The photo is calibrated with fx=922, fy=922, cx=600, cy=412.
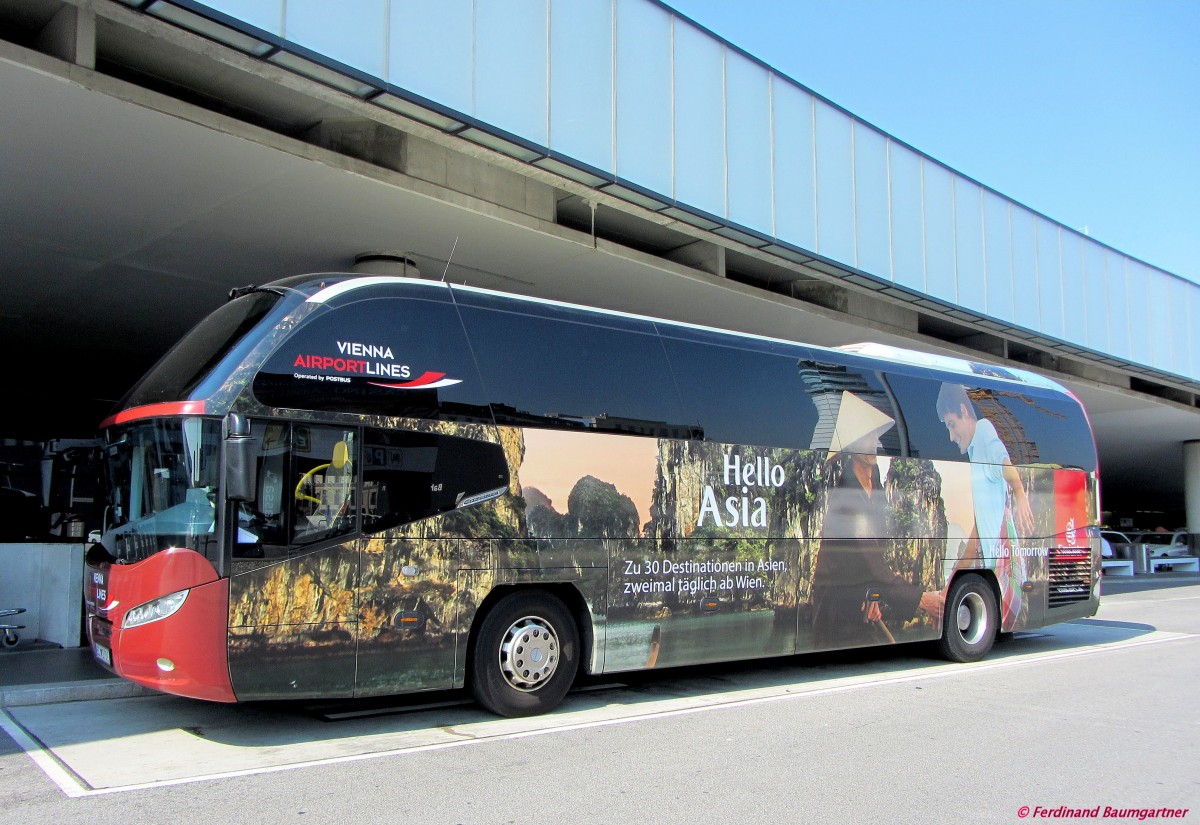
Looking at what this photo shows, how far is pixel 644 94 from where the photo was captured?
497 inches

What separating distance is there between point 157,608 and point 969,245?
57.4ft

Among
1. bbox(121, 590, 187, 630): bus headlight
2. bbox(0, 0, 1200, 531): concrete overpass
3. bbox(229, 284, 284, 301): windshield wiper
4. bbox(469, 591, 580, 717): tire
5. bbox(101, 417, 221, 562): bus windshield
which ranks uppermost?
bbox(0, 0, 1200, 531): concrete overpass

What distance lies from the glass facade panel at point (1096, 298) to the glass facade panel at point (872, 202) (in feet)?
28.7

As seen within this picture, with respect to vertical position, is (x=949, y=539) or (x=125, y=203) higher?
(x=125, y=203)

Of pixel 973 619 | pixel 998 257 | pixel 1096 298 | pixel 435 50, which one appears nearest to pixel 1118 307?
pixel 1096 298

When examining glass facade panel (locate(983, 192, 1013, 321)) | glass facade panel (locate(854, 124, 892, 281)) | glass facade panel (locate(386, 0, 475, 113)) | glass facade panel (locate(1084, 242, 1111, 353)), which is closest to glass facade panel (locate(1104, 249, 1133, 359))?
glass facade panel (locate(1084, 242, 1111, 353))

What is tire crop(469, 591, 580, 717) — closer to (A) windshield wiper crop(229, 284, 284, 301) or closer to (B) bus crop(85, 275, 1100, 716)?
(B) bus crop(85, 275, 1100, 716)

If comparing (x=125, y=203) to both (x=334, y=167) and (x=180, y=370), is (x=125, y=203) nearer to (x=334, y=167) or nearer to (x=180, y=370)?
(x=334, y=167)

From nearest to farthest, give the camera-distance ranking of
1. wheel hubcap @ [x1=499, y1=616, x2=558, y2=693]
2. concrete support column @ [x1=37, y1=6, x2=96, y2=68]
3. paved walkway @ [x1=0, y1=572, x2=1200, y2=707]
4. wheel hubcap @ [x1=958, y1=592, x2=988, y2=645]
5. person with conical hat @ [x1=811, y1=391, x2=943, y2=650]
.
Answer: wheel hubcap @ [x1=499, y1=616, x2=558, y2=693]
paved walkway @ [x1=0, y1=572, x2=1200, y2=707]
concrete support column @ [x1=37, y1=6, x2=96, y2=68]
person with conical hat @ [x1=811, y1=391, x2=943, y2=650]
wheel hubcap @ [x1=958, y1=592, x2=988, y2=645]

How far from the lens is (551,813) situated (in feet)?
17.4

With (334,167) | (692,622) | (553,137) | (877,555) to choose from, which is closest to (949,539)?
(877,555)

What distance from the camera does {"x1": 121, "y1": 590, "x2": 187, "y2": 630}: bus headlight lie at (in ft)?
21.0

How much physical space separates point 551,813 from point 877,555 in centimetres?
634

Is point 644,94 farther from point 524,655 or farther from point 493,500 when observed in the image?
point 524,655
